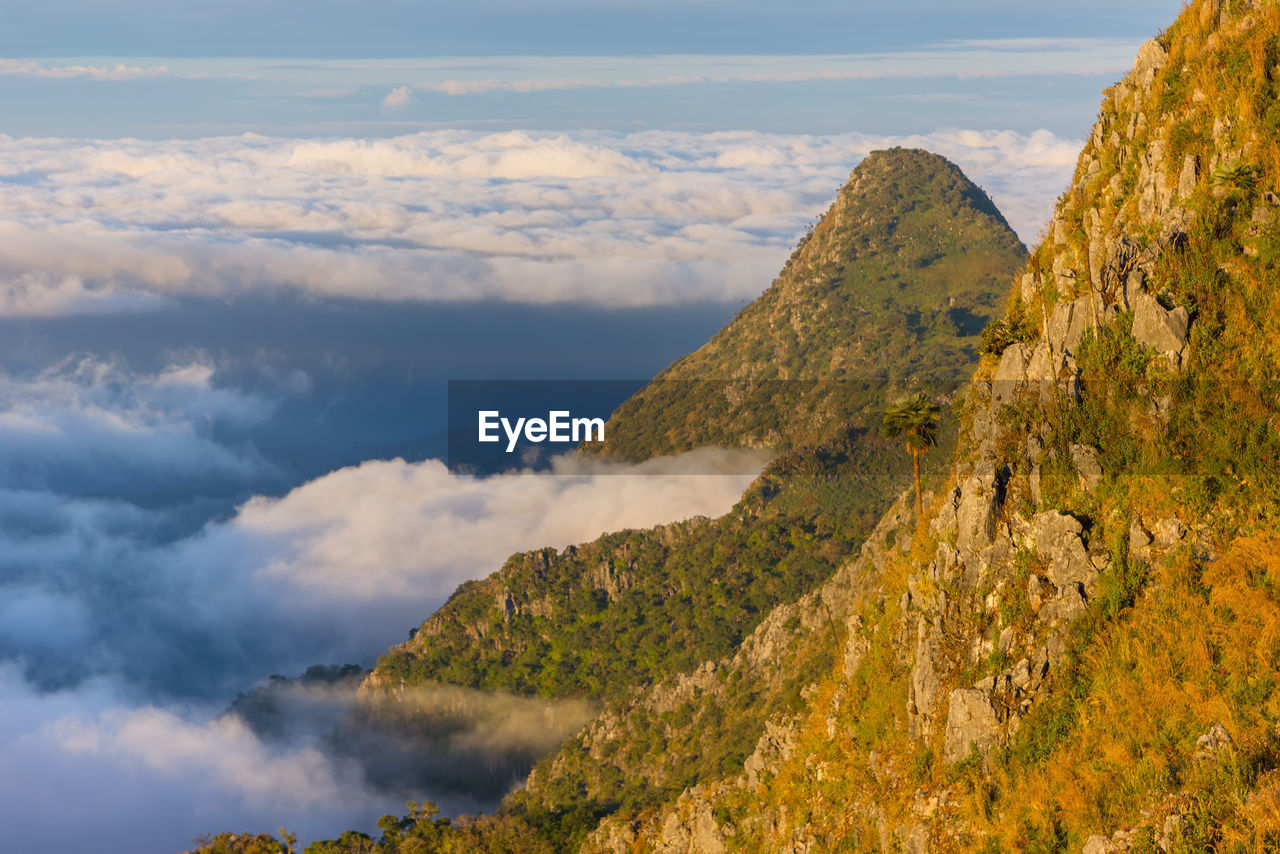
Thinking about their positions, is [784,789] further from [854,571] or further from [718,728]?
[718,728]

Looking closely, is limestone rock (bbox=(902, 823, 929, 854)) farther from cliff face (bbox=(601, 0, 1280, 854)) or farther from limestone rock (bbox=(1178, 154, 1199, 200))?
limestone rock (bbox=(1178, 154, 1199, 200))

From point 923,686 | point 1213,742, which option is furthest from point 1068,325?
point 1213,742

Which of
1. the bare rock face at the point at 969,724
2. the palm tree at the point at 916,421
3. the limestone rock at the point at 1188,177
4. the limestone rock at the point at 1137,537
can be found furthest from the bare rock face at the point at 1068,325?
the bare rock face at the point at 969,724

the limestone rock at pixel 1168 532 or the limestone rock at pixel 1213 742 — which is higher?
the limestone rock at pixel 1168 532

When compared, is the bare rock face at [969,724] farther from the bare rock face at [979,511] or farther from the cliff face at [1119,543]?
the bare rock face at [979,511]

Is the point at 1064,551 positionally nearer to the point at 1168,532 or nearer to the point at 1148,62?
the point at 1168,532
